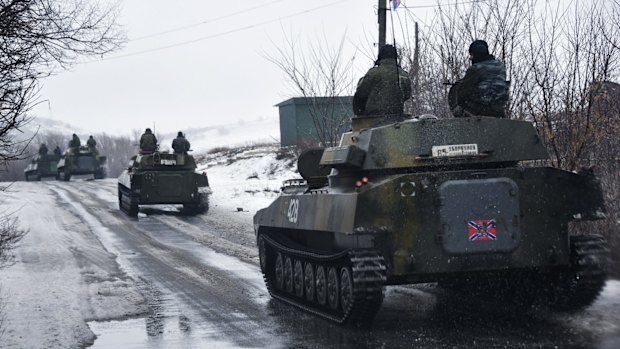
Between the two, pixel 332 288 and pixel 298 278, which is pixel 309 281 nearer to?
pixel 298 278

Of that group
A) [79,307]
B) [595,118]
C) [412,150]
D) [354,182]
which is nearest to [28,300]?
[79,307]

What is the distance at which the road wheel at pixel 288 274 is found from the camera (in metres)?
10.5

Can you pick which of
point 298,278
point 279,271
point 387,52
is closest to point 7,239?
point 279,271

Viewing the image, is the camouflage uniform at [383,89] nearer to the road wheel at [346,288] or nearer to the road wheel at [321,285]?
the road wheel at [321,285]

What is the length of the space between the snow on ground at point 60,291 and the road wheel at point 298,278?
1.76 metres

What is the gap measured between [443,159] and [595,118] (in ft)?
17.6

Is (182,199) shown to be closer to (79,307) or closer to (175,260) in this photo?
(175,260)

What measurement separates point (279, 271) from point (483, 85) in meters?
3.55

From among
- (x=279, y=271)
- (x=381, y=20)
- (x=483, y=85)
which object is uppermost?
(x=381, y=20)

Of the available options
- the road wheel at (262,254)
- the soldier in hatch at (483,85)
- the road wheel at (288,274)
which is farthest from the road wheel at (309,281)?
the soldier in hatch at (483,85)

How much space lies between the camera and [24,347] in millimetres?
8180

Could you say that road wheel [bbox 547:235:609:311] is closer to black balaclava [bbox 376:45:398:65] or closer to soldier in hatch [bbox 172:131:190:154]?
black balaclava [bbox 376:45:398:65]

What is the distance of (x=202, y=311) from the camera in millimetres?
9844

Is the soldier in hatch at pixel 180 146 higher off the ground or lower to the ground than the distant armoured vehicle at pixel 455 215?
higher
